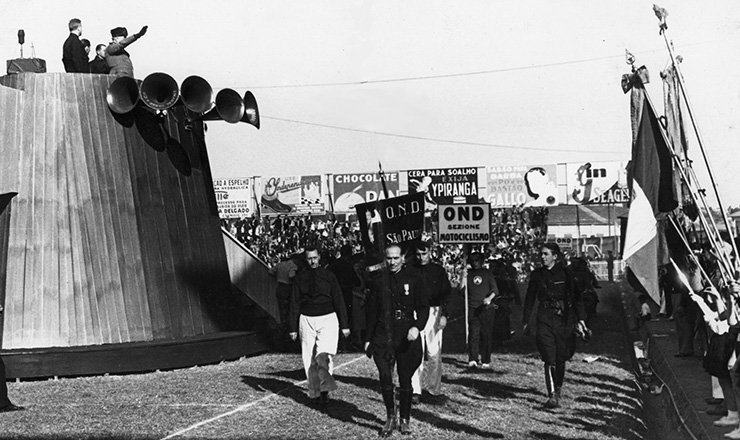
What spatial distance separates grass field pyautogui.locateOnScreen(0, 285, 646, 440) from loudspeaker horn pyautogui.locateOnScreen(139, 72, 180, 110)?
13.8 ft

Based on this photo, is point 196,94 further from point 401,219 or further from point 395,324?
point 395,324

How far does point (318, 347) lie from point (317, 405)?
0.68m

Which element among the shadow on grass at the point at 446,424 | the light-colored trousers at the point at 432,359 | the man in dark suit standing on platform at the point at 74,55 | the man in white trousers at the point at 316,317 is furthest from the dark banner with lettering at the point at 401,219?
the man in dark suit standing on platform at the point at 74,55

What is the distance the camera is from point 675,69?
10.6 m

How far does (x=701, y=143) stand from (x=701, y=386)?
14.0ft

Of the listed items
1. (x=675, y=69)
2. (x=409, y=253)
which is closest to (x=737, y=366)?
(x=675, y=69)

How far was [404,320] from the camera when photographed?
10.2m

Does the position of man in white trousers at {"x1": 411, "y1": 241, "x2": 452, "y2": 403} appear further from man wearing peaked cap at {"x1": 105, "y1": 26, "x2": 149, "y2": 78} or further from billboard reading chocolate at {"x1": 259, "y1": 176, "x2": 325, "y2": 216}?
billboard reading chocolate at {"x1": 259, "y1": 176, "x2": 325, "y2": 216}

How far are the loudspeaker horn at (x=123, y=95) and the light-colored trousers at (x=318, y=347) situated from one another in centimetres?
573

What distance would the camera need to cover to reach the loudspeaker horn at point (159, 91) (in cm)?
1580

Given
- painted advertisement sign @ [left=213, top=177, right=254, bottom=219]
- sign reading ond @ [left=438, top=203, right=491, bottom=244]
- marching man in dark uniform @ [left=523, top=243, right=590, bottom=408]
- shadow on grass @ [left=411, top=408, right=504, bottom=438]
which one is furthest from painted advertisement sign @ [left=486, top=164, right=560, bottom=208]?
shadow on grass @ [left=411, top=408, right=504, bottom=438]

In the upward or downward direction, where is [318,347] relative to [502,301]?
upward

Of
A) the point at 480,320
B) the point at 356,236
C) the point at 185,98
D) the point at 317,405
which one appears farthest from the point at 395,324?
the point at 356,236

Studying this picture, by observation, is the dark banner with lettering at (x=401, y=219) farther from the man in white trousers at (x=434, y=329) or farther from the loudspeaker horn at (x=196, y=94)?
the loudspeaker horn at (x=196, y=94)
